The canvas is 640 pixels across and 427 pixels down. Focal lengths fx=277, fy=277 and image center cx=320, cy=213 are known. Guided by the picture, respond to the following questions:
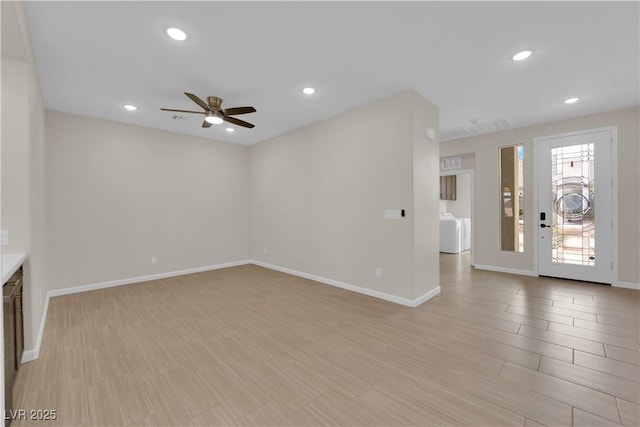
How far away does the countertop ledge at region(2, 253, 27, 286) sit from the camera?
1625 millimetres

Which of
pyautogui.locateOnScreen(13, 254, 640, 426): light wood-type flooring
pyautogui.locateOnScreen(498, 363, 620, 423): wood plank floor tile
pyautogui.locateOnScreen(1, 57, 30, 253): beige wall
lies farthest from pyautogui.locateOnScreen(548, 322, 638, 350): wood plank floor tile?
pyautogui.locateOnScreen(1, 57, 30, 253): beige wall

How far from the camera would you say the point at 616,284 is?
4320mm

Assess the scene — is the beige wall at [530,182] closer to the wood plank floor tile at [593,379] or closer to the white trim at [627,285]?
the white trim at [627,285]

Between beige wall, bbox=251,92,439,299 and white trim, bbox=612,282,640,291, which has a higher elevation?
beige wall, bbox=251,92,439,299

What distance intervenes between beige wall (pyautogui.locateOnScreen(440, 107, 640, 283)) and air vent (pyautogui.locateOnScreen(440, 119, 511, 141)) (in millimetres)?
189

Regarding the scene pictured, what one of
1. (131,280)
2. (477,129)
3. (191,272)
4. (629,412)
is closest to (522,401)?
(629,412)

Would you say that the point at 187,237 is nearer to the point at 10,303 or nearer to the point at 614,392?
the point at 10,303

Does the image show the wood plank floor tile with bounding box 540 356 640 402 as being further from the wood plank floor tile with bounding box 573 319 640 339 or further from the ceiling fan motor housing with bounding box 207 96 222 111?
the ceiling fan motor housing with bounding box 207 96 222 111

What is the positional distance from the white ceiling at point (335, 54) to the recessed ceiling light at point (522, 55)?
0.22 feet

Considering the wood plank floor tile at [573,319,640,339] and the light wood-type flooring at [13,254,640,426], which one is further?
the wood plank floor tile at [573,319,640,339]

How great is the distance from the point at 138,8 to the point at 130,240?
12.9 ft

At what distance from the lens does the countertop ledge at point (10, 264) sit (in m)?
1.62

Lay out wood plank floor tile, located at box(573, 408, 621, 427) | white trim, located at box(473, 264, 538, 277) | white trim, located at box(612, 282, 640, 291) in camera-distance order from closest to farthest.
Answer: wood plank floor tile, located at box(573, 408, 621, 427), white trim, located at box(612, 282, 640, 291), white trim, located at box(473, 264, 538, 277)

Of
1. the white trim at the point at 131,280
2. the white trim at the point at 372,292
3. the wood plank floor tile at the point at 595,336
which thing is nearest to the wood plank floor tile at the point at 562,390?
the wood plank floor tile at the point at 595,336
